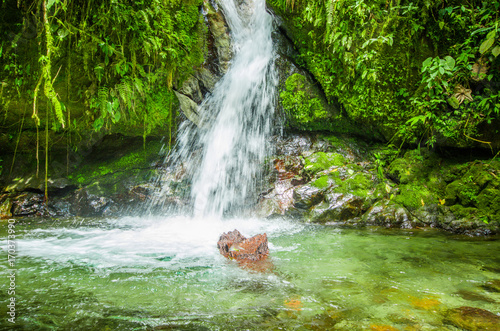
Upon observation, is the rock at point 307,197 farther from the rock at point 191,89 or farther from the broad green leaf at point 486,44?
the broad green leaf at point 486,44

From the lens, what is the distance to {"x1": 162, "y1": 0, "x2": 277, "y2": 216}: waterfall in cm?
668

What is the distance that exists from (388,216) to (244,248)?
10.5 ft

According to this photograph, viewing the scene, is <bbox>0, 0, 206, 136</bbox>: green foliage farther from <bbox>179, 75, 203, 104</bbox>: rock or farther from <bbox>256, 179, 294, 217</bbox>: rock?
<bbox>256, 179, 294, 217</bbox>: rock

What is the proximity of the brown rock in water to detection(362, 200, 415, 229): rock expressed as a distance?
2.70 metres

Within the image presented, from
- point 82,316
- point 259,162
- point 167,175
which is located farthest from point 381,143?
point 82,316

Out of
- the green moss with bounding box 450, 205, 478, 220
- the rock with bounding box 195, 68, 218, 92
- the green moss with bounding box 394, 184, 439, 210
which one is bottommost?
the green moss with bounding box 450, 205, 478, 220

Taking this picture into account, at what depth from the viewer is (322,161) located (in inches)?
255

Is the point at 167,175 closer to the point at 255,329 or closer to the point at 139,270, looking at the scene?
the point at 139,270

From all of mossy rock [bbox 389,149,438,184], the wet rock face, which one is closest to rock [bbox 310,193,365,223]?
the wet rock face

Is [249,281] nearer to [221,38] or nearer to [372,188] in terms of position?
[372,188]

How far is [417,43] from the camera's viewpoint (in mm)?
5855

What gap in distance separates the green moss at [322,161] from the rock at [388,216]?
131 cm

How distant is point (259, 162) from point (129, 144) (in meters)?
3.33

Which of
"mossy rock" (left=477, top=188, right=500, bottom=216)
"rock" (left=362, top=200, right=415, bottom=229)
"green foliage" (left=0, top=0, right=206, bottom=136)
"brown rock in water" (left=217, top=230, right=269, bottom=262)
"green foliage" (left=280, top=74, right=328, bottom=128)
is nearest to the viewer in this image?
"brown rock in water" (left=217, top=230, right=269, bottom=262)
